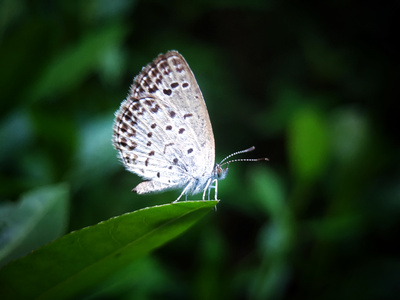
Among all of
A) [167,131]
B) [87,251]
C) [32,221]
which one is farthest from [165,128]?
[87,251]

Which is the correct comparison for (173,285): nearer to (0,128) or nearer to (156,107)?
(156,107)

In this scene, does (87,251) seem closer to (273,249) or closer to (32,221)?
(32,221)

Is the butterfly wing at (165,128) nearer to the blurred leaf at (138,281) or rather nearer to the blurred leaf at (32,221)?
the blurred leaf at (138,281)

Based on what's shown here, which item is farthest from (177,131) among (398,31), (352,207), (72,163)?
(398,31)

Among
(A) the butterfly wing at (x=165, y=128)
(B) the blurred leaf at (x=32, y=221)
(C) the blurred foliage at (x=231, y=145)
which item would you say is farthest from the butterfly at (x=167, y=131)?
(B) the blurred leaf at (x=32, y=221)

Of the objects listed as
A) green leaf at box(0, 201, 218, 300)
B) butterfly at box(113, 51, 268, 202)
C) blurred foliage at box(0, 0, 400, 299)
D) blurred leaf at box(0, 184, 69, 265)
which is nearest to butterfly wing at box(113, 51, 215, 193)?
butterfly at box(113, 51, 268, 202)
